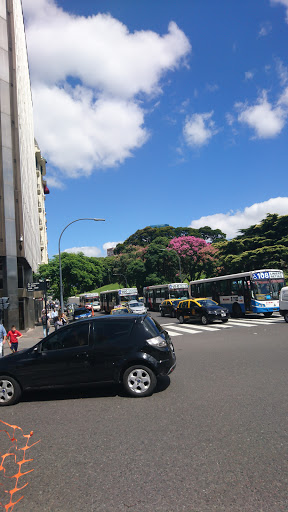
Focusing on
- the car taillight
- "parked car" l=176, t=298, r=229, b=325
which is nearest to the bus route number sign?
"parked car" l=176, t=298, r=229, b=325

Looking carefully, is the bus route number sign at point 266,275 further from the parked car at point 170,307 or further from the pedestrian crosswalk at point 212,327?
the parked car at point 170,307

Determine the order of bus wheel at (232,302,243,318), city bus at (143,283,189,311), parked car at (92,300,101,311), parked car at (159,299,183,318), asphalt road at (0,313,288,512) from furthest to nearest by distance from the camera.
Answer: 1. parked car at (92,300,101,311)
2. city bus at (143,283,189,311)
3. parked car at (159,299,183,318)
4. bus wheel at (232,302,243,318)
5. asphalt road at (0,313,288,512)

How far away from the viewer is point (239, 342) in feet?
43.4

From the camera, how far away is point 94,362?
266 inches

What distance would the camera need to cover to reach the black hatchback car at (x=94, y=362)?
6.70 metres

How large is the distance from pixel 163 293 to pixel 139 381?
3362 cm

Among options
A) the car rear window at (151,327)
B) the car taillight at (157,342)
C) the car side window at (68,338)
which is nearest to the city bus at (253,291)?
the car rear window at (151,327)

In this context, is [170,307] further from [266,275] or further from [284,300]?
[284,300]

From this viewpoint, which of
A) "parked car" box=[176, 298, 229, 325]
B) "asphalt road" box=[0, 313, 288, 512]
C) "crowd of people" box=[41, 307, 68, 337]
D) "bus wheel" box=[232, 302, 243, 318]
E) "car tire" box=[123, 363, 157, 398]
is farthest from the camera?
"bus wheel" box=[232, 302, 243, 318]

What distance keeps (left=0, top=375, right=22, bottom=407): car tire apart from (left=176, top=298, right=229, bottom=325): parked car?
52.4 ft

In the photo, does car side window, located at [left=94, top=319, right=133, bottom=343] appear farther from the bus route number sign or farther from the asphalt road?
the bus route number sign

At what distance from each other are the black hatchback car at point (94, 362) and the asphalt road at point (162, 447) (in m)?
0.36

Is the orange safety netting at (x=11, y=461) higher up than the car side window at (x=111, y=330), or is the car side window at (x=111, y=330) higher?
the car side window at (x=111, y=330)

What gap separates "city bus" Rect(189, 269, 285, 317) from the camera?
22562 mm
